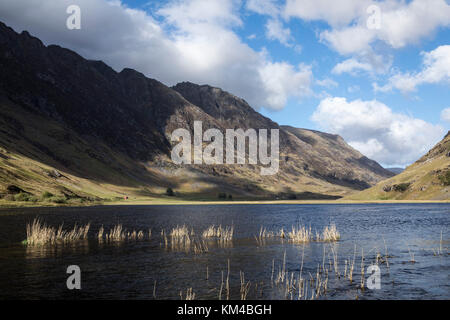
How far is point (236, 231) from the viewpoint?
73.4m

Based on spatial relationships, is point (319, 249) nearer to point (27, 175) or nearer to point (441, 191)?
point (27, 175)

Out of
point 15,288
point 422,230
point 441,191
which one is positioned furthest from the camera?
point 441,191

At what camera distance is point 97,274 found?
3544 centimetres

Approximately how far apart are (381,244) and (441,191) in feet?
561

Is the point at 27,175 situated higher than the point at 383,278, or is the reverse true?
the point at 27,175

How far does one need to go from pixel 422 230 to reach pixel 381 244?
21693 mm
